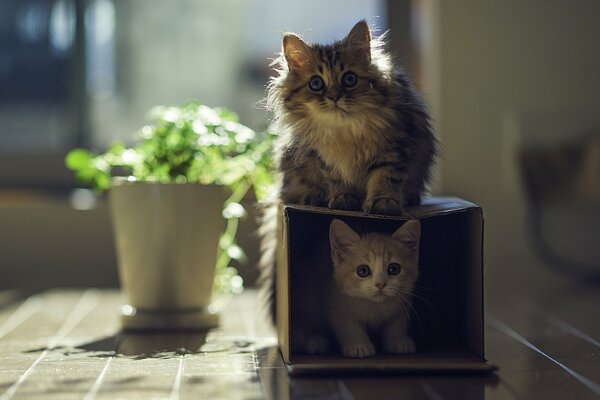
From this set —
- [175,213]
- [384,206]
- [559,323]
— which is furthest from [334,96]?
[559,323]

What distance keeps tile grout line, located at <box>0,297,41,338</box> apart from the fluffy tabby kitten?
1.03m

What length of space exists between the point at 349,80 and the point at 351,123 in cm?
10

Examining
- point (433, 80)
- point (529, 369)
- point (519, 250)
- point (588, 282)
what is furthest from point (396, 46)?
point (529, 369)

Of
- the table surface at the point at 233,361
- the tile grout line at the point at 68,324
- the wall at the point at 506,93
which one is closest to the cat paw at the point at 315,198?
the table surface at the point at 233,361

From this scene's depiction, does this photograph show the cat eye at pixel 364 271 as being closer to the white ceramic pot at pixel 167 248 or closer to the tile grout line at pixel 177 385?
the tile grout line at pixel 177 385

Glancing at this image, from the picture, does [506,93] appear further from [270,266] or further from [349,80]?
[349,80]

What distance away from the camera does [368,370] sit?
6.51 ft

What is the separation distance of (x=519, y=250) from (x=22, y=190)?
7.11ft

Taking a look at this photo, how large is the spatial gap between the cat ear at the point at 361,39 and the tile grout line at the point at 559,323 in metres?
0.99

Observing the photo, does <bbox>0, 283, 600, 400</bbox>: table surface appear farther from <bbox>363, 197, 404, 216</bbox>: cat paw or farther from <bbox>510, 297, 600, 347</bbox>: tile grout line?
<bbox>363, 197, 404, 216</bbox>: cat paw

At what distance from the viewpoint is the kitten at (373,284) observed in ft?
7.02

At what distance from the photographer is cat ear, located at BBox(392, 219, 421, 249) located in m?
2.16

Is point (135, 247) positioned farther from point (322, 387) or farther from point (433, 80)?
point (433, 80)

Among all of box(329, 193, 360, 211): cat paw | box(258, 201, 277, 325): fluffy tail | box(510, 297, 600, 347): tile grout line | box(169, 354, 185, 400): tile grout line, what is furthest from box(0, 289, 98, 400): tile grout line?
box(510, 297, 600, 347): tile grout line
